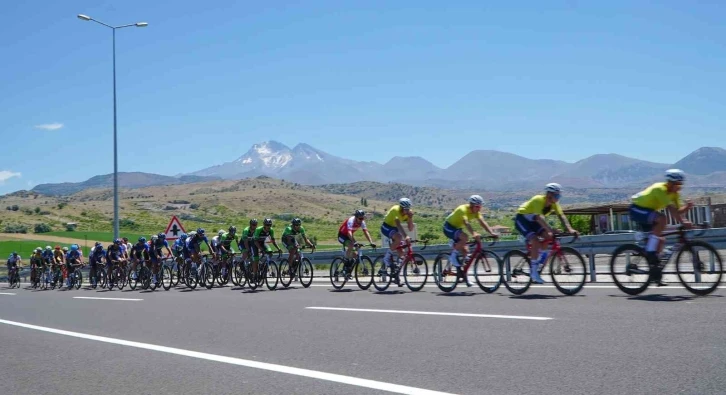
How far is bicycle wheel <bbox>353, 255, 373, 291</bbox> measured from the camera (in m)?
16.2

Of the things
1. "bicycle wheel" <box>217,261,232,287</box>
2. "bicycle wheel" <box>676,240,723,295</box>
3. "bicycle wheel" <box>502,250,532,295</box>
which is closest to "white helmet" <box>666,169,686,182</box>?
"bicycle wheel" <box>676,240,723,295</box>

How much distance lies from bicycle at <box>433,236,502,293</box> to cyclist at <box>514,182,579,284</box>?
83 cm

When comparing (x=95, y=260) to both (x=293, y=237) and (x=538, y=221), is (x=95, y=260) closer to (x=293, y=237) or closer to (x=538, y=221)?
(x=293, y=237)

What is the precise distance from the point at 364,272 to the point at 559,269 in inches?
211

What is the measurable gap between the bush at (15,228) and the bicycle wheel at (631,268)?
94.2 m

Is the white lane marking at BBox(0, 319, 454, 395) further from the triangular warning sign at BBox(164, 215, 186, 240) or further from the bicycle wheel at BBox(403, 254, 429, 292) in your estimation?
the triangular warning sign at BBox(164, 215, 186, 240)

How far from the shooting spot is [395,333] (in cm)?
888

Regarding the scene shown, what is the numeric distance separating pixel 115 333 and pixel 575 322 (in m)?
6.93

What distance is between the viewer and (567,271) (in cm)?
1212

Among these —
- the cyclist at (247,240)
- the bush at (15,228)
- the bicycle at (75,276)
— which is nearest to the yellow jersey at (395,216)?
the cyclist at (247,240)

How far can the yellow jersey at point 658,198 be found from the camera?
10.7 meters

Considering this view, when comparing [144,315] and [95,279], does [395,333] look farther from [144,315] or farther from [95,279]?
[95,279]

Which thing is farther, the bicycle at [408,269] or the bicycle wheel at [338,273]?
the bicycle wheel at [338,273]

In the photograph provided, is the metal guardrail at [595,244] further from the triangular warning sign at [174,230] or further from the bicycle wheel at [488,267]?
the triangular warning sign at [174,230]
